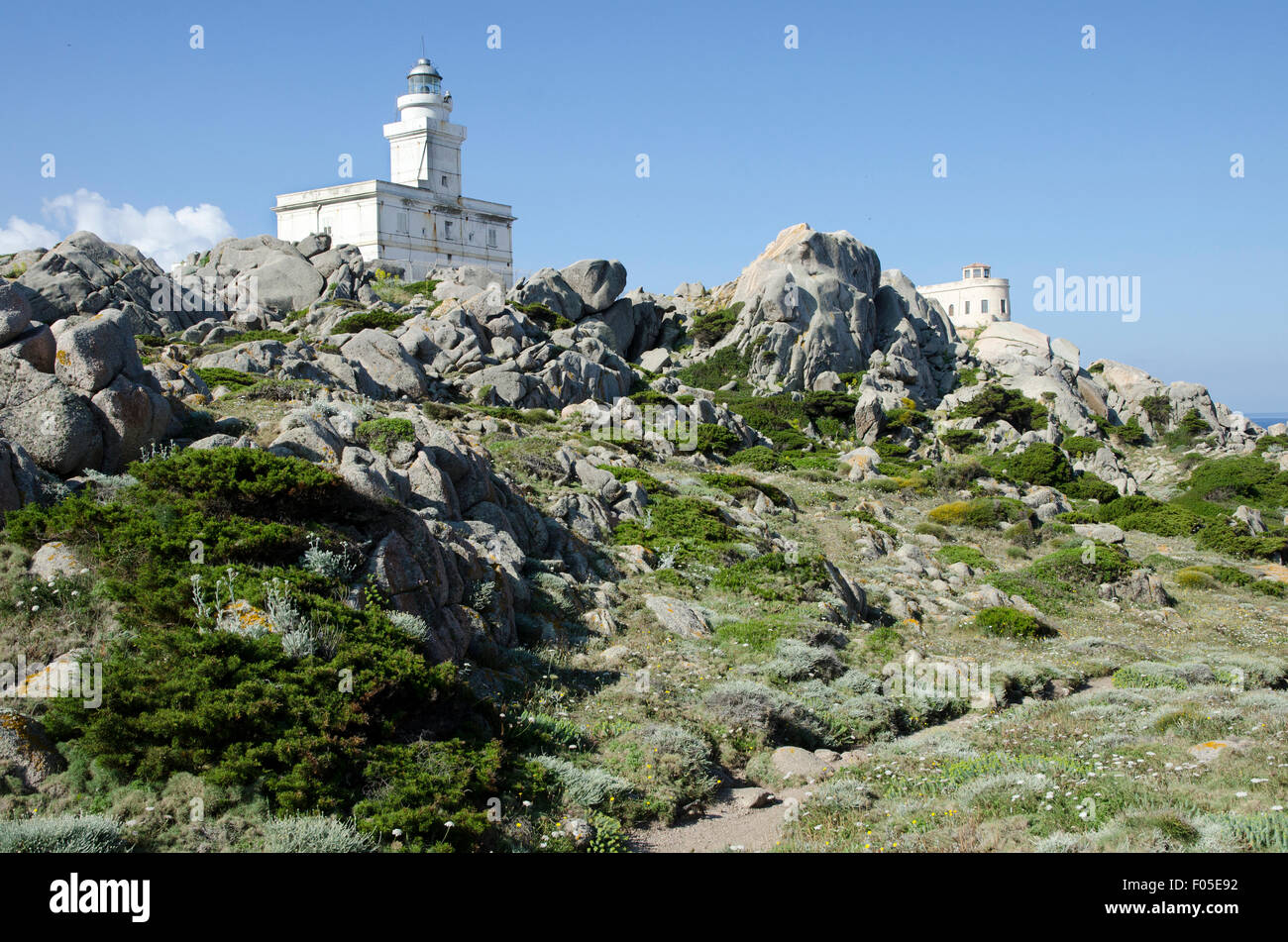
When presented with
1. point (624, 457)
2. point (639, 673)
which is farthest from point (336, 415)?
point (624, 457)

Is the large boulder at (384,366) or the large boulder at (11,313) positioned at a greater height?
the large boulder at (384,366)

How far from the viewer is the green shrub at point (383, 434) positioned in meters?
15.1

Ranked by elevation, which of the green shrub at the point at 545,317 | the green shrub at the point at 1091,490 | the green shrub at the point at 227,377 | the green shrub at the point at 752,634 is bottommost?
the green shrub at the point at 752,634

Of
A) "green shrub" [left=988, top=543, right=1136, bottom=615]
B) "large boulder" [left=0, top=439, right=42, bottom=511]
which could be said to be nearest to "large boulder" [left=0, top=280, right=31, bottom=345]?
"large boulder" [left=0, top=439, right=42, bottom=511]

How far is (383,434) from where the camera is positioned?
15523 mm

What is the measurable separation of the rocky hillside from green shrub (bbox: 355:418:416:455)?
0.07m

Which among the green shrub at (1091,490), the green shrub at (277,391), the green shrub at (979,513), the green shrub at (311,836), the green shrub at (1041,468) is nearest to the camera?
the green shrub at (311,836)

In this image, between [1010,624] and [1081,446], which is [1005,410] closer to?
[1081,446]

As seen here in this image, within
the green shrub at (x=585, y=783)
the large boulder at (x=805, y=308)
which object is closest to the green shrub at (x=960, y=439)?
the large boulder at (x=805, y=308)

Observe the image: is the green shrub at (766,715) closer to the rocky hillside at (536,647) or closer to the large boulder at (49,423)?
the rocky hillside at (536,647)

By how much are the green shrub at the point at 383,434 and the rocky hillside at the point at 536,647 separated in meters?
0.07

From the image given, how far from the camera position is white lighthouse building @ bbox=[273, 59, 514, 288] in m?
59.6

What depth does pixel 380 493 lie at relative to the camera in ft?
37.2

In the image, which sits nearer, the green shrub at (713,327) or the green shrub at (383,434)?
the green shrub at (383,434)
